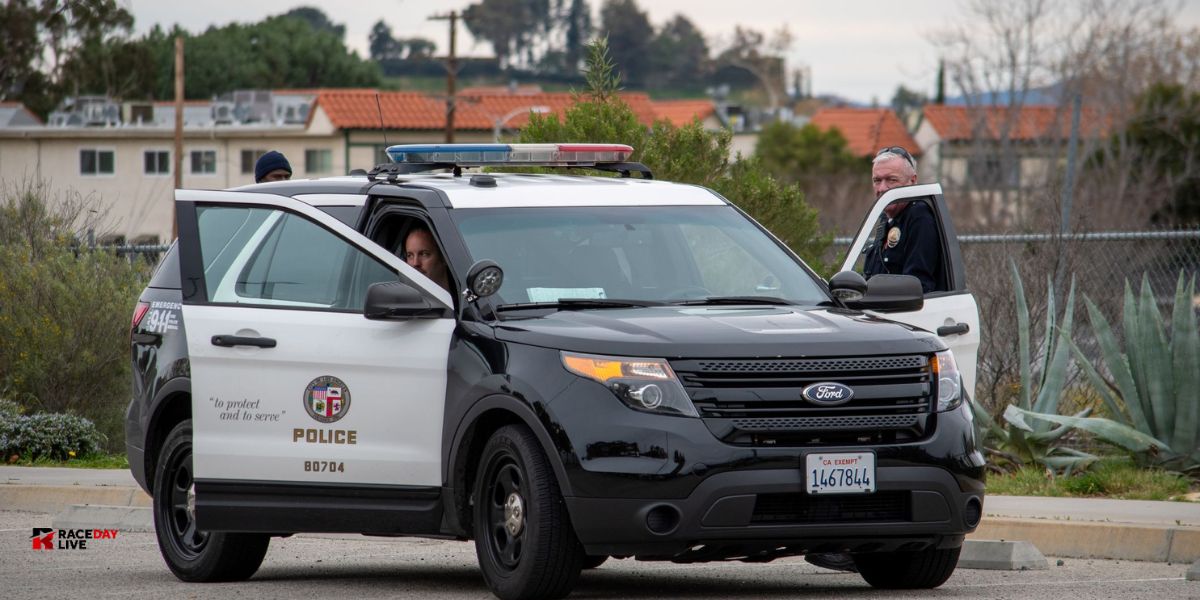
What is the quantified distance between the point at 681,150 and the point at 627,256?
640 centimetres

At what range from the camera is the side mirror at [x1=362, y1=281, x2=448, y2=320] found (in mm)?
7746

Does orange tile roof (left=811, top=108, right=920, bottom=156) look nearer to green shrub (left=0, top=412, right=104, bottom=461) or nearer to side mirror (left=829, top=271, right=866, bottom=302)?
green shrub (left=0, top=412, right=104, bottom=461)

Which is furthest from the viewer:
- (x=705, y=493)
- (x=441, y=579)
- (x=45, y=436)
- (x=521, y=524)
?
(x=45, y=436)

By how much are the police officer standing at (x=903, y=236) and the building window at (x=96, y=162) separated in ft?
264

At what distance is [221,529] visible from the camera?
8.46m

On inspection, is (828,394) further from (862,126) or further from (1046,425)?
(862,126)

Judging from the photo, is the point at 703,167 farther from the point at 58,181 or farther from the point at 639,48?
the point at 639,48

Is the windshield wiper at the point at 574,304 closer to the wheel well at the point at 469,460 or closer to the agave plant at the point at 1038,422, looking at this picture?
the wheel well at the point at 469,460

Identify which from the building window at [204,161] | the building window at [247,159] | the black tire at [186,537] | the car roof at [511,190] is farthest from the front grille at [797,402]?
the building window at [204,161]

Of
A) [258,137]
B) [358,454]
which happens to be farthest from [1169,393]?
[258,137]

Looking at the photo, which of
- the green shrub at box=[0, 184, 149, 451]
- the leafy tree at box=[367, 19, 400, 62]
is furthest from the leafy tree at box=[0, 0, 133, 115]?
the leafy tree at box=[367, 19, 400, 62]

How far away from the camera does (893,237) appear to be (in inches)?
378

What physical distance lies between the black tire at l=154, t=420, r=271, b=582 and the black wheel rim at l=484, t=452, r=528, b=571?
1698mm

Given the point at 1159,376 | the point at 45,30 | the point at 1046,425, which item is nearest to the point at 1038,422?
the point at 1046,425
